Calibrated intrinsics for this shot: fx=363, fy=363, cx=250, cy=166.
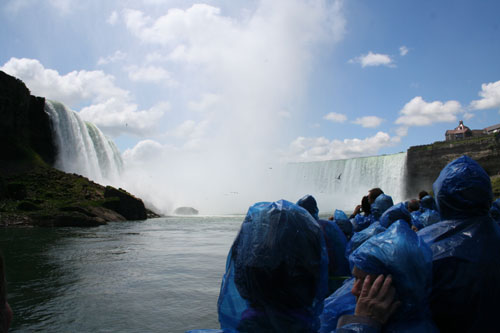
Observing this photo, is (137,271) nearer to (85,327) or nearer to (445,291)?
(85,327)

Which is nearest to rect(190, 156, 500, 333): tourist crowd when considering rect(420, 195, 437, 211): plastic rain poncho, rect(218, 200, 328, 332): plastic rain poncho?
rect(218, 200, 328, 332): plastic rain poncho

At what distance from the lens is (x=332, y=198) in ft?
182

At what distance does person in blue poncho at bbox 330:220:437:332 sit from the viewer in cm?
145

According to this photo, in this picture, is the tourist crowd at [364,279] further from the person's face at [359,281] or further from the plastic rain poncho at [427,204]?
the plastic rain poncho at [427,204]

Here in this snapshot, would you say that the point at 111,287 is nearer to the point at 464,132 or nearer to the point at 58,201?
the point at 58,201

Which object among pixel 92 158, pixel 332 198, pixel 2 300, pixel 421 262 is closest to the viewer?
pixel 2 300

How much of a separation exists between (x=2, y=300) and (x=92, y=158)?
3739 cm

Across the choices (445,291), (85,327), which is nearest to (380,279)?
(445,291)

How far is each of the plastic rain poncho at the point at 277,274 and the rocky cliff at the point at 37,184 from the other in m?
18.0

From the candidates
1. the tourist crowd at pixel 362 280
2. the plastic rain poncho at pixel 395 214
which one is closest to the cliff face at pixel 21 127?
the plastic rain poncho at pixel 395 214

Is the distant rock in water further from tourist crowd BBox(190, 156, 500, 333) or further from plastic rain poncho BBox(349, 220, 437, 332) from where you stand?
plastic rain poncho BBox(349, 220, 437, 332)

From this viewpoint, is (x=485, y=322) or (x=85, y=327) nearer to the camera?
(x=485, y=322)

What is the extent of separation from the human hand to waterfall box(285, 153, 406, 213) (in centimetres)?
4799

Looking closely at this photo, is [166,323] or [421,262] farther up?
[421,262]
